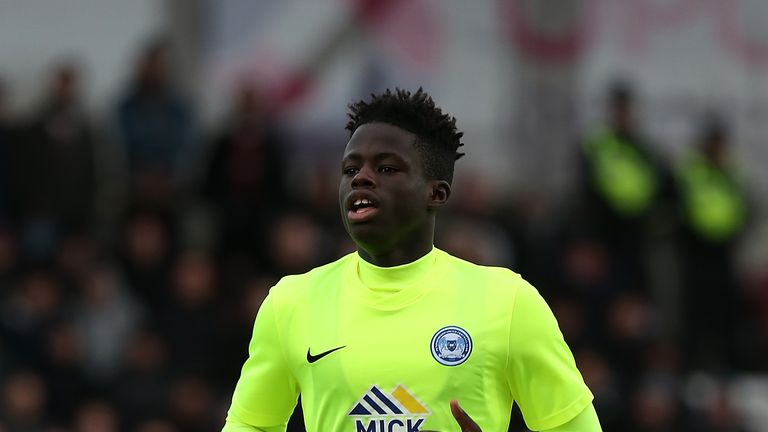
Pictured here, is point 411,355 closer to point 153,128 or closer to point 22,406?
point 22,406

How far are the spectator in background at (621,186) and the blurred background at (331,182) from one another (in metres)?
0.02

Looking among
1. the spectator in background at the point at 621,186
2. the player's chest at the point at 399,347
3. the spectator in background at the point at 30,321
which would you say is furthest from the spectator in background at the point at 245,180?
the player's chest at the point at 399,347

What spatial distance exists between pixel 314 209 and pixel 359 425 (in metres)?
7.10

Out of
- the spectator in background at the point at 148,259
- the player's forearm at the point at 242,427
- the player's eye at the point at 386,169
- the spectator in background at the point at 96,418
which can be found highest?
the spectator in background at the point at 148,259

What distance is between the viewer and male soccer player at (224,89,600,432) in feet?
15.2

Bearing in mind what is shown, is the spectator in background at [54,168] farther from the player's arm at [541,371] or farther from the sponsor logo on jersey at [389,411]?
the player's arm at [541,371]

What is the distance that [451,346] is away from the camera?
4.64 metres

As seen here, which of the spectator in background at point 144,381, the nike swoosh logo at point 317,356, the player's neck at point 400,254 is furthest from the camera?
the spectator in background at point 144,381

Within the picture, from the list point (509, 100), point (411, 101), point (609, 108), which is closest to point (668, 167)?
point (609, 108)

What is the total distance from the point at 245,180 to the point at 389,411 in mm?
7011

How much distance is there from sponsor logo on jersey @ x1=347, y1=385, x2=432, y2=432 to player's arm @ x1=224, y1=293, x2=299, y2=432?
1.00 ft

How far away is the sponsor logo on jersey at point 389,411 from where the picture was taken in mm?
4605

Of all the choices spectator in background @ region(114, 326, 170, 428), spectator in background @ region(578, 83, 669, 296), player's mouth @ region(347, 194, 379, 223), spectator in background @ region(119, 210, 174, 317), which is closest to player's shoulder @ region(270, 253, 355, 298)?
player's mouth @ region(347, 194, 379, 223)

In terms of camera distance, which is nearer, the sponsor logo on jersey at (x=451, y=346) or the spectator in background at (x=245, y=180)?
the sponsor logo on jersey at (x=451, y=346)
